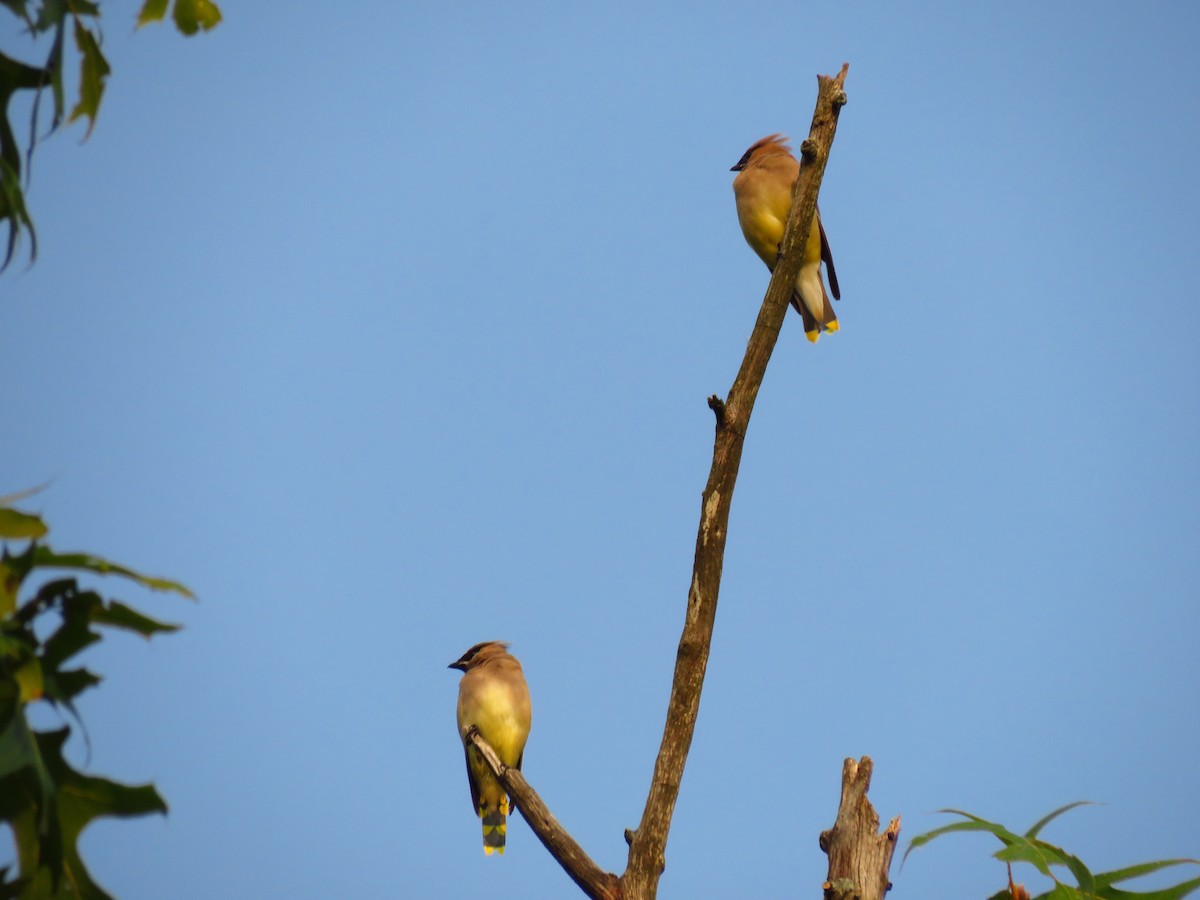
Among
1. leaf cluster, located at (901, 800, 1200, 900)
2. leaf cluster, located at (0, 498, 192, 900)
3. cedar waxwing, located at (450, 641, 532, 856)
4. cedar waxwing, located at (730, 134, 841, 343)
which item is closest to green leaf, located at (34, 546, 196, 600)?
leaf cluster, located at (0, 498, 192, 900)

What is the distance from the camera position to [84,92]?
2582 mm

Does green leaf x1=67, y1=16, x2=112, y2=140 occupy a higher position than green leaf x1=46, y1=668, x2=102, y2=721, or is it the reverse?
green leaf x1=67, y1=16, x2=112, y2=140

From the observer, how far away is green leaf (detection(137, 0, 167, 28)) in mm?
2814

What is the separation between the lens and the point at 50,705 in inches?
83.4

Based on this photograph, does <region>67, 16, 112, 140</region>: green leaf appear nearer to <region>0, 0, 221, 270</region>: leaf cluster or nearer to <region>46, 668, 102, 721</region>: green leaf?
<region>0, 0, 221, 270</region>: leaf cluster

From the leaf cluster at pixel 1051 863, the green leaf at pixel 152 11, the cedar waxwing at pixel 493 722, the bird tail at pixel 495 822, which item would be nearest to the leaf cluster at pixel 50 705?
the green leaf at pixel 152 11

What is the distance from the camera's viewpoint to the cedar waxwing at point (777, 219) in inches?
341

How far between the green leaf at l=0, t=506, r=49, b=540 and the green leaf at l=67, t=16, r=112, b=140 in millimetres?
810

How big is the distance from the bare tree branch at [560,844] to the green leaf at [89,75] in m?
3.12

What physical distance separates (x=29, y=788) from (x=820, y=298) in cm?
784

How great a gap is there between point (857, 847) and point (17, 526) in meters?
3.31

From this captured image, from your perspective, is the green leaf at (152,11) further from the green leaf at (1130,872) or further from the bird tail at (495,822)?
the bird tail at (495,822)

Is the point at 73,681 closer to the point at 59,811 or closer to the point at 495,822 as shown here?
the point at 59,811

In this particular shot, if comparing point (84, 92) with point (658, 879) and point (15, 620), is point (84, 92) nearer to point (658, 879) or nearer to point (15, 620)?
point (15, 620)
